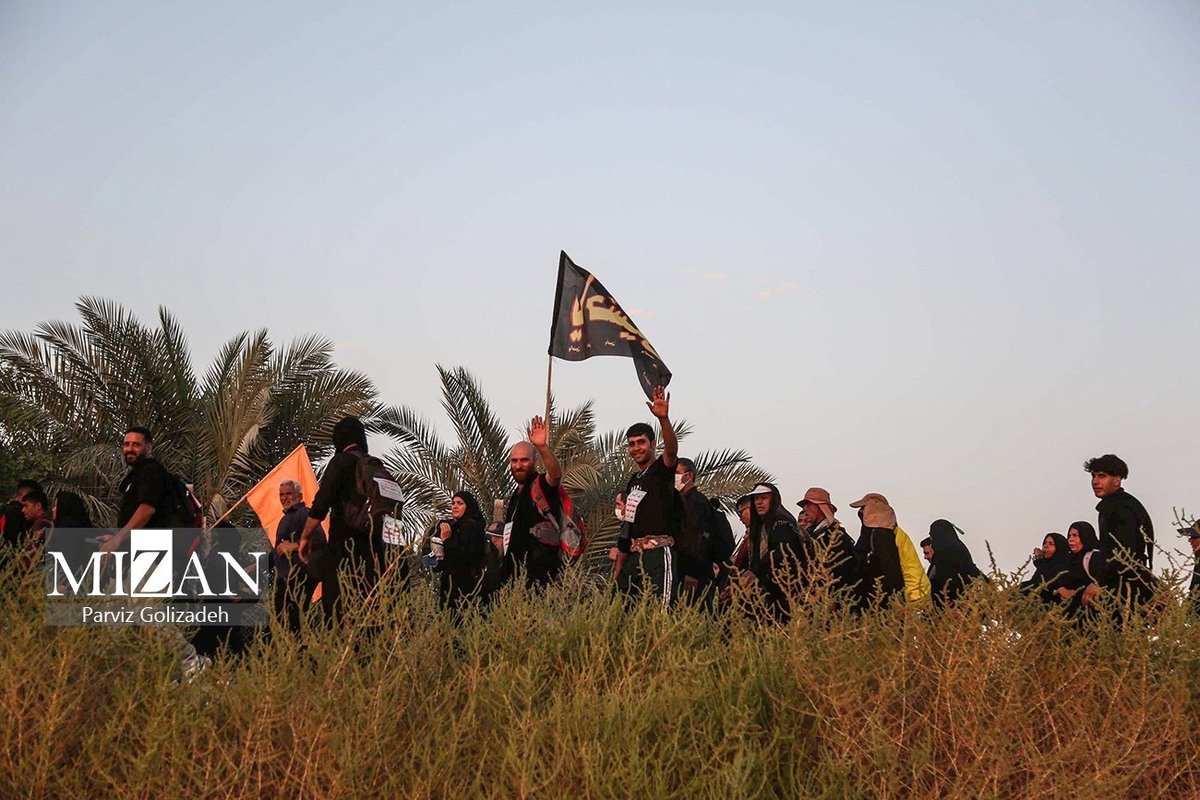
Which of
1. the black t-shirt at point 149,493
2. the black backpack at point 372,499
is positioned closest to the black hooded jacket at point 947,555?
the black backpack at point 372,499

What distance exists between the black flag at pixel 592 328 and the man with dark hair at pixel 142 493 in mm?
4802

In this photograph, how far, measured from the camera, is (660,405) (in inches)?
324

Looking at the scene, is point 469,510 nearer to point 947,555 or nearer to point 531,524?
point 531,524

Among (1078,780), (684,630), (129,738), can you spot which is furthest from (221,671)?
(1078,780)

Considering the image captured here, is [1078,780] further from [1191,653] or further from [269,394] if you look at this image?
[269,394]

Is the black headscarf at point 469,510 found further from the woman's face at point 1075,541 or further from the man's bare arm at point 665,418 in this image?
the woman's face at point 1075,541

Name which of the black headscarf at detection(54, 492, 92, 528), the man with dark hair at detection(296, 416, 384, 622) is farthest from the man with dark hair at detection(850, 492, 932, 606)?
the black headscarf at detection(54, 492, 92, 528)

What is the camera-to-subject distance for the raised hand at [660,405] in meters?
8.16

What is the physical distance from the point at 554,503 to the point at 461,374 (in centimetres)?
1460

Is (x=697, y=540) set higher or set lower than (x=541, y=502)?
lower

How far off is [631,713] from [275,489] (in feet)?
37.0

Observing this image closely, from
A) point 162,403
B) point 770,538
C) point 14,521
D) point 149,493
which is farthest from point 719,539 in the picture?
point 162,403

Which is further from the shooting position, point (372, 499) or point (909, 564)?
point (909, 564)

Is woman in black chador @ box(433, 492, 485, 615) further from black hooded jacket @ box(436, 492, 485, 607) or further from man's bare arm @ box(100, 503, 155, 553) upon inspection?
Answer: man's bare arm @ box(100, 503, 155, 553)
